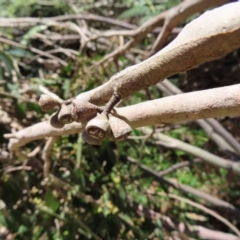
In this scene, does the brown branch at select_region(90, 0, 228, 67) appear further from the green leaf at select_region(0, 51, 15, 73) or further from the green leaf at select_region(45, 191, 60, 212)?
the green leaf at select_region(45, 191, 60, 212)

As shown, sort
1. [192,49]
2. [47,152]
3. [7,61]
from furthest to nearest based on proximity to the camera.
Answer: [7,61], [47,152], [192,49]

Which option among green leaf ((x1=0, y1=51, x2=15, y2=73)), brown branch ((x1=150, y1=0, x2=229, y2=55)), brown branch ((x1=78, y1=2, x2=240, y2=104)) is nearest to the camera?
brown branch ((x1=78, y1=2, x2=240, y2=104))

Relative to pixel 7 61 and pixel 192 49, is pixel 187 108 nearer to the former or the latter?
pixel 192 49

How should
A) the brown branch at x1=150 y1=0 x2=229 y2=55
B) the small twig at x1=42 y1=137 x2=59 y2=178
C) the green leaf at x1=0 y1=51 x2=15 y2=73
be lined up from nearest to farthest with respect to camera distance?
the small twig at x1=42 y1=137 x2=59 y2=178, the brown branch at x1=150 y1=0 x2=229 y2=55, the green leaf at x1=0 y1=51 x2=15 y2=73

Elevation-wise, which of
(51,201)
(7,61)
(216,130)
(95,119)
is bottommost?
(95,119)

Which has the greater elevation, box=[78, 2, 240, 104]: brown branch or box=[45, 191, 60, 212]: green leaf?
box=[45, 191, 60, 212]: green leaf

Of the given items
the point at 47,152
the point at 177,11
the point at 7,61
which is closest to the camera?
the point at 47,152

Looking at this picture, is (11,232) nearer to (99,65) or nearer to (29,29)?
(99,65)

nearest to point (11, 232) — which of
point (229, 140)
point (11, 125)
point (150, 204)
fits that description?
point (11, 125)

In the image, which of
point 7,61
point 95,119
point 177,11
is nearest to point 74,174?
point 7,61

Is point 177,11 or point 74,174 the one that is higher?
point 177,11

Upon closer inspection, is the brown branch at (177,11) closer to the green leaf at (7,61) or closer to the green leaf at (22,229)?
the green leaf at (7,61)

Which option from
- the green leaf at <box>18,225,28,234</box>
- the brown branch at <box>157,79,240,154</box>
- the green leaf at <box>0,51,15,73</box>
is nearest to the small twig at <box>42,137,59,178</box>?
the green leaf at <box>18,225,28,234</box>
